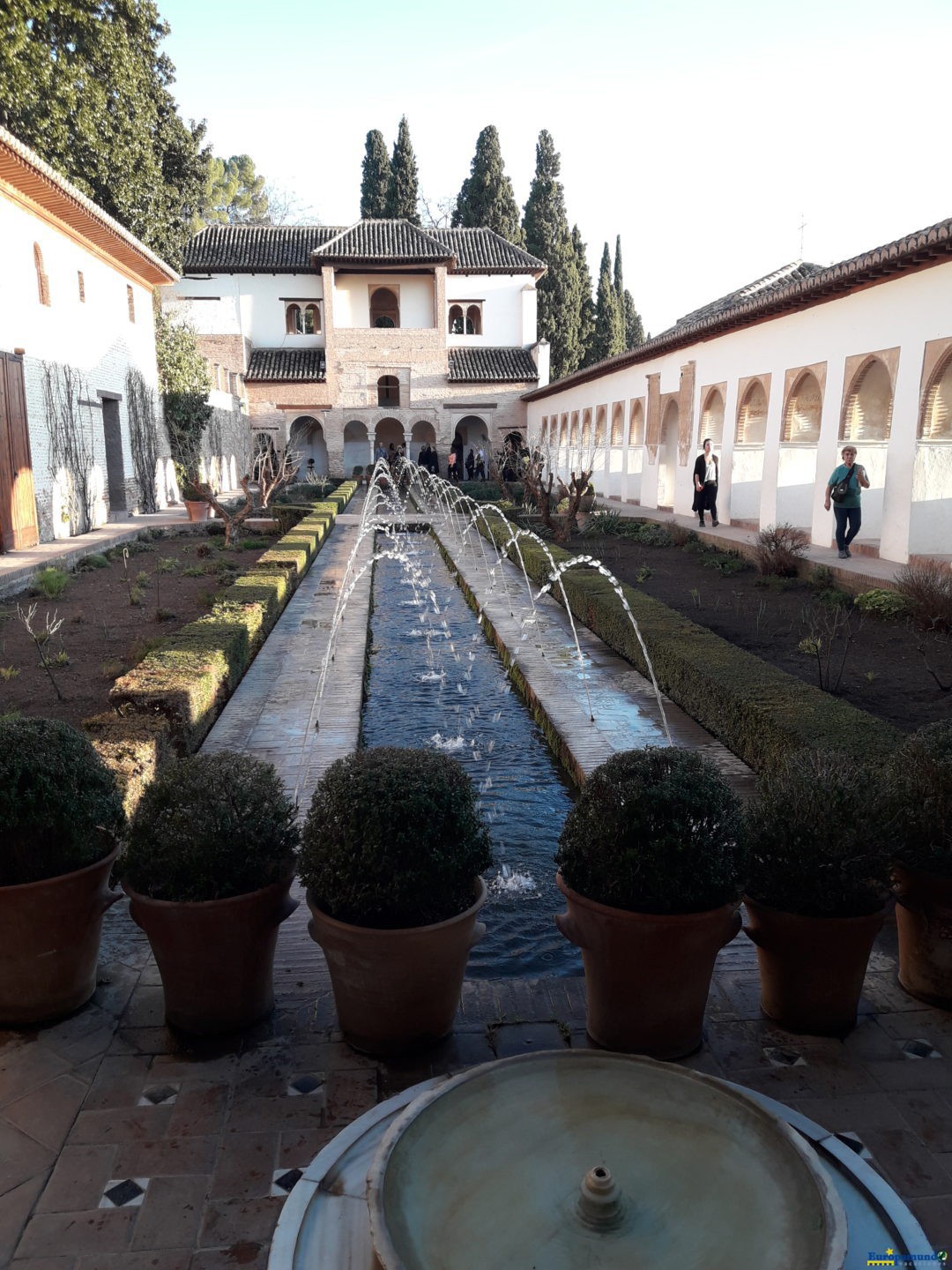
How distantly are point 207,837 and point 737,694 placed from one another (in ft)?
11.4

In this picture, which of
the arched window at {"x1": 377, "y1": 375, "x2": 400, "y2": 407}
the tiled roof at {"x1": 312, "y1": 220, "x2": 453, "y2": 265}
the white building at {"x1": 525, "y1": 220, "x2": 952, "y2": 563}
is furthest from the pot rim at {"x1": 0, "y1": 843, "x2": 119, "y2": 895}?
the tiled roof at {"x1": 312, "y1": 220, "x2": 453, "y2": 265}

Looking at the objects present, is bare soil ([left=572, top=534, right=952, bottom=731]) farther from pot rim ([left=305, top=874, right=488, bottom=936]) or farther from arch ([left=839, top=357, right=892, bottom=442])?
pot rim ([left=305, top=874, right=488, bottom=936])

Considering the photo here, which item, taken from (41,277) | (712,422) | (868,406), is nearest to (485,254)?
(712,422)

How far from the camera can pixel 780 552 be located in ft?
38.2

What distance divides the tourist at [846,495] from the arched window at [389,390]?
2777 centimetres

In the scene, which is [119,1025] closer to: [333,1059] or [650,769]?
[333,1059]

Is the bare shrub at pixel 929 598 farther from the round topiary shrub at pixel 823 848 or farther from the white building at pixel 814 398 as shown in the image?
the round topiary shrub at pixel 823 848

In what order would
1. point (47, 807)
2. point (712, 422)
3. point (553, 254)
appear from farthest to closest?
point (553, 254) < point (712, 422) < point (47, 807)

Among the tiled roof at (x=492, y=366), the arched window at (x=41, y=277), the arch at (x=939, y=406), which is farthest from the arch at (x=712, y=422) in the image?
the tiled roof at (x=492, y=366)

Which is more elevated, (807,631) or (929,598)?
(929,598)

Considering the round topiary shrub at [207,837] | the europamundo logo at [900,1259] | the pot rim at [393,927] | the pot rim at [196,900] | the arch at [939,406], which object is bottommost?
the europamundo logo at [900,1259]

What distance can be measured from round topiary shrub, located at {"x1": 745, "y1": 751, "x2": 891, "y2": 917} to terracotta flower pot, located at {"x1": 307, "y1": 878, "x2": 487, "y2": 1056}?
85 centimetres

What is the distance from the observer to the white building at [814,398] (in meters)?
10.8

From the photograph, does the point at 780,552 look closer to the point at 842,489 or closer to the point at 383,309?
the point at 842,489
